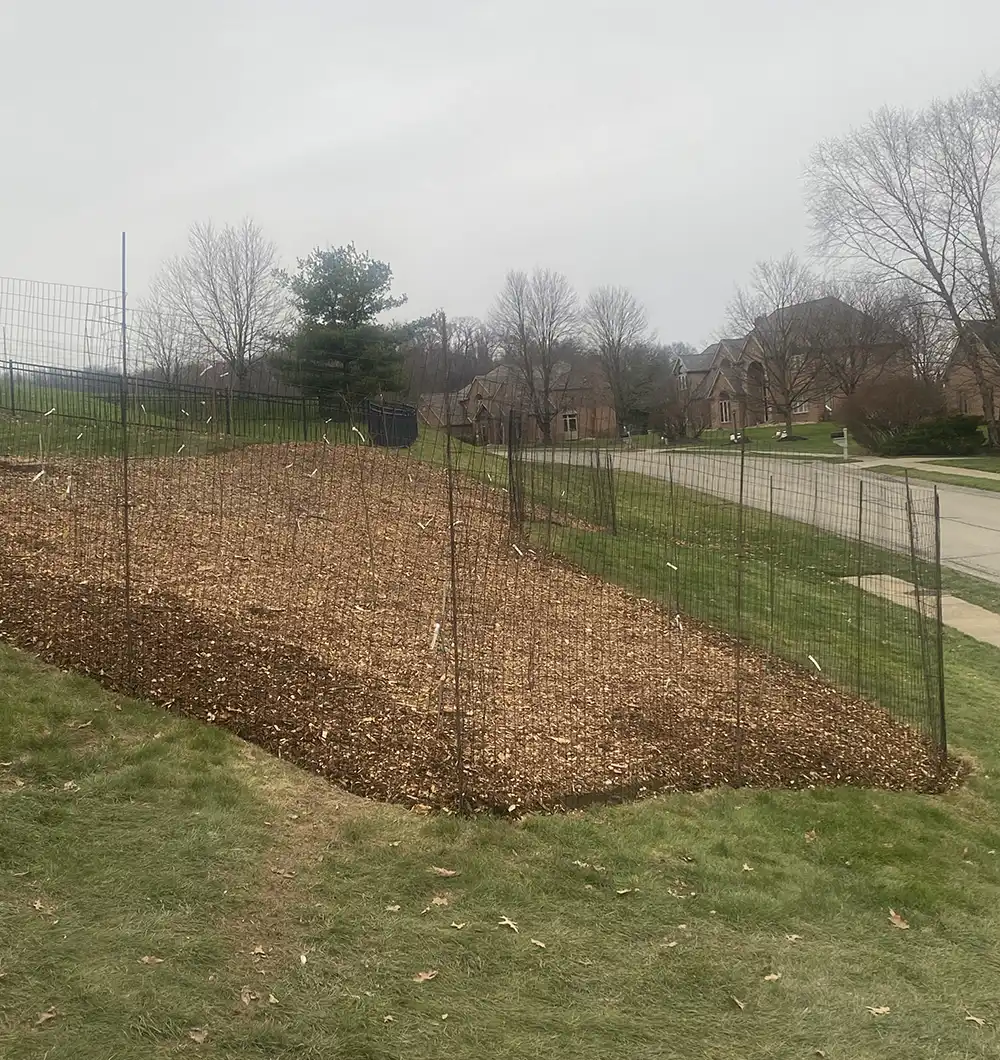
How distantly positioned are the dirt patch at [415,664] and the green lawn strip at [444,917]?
1.03 ft

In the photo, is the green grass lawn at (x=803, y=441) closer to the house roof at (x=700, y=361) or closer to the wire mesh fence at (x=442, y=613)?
the house roof at (x=700, y=361)

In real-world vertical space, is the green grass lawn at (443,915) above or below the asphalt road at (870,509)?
below

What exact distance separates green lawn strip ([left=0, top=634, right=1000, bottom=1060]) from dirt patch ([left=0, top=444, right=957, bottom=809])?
31cm

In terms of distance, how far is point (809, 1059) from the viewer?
245 cm

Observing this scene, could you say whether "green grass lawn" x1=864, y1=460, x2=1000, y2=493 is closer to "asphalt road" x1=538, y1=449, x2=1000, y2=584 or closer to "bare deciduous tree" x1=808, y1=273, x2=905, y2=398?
"asphalt road" x1=538, y1=449, x2=1000, y2=584

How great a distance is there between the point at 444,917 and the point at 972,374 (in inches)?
1657

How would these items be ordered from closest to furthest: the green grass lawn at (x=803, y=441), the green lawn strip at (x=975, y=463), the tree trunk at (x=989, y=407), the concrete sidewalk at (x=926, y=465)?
the concrete sidewalk at (x=926, y=465) → the green lawn strip at (x=975, y=463) → the tree trunk at (x=989, y=407) → the green grass lawn at (x=803, y=441)

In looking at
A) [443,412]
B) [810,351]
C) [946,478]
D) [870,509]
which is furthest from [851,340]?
[443,412]

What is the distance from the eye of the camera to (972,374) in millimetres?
37250

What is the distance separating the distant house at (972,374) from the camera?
28.7 meters

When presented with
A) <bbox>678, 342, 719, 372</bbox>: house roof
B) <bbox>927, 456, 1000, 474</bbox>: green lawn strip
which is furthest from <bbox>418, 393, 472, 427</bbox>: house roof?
<bbox>678, 342, 719, 372</bbox>: house roof

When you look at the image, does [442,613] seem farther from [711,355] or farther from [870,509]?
[711,355]

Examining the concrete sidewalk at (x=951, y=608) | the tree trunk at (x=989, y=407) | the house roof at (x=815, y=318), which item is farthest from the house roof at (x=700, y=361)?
the concrete sidewalk at (x=951, y=608)

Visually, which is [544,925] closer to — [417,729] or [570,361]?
[417,729]
